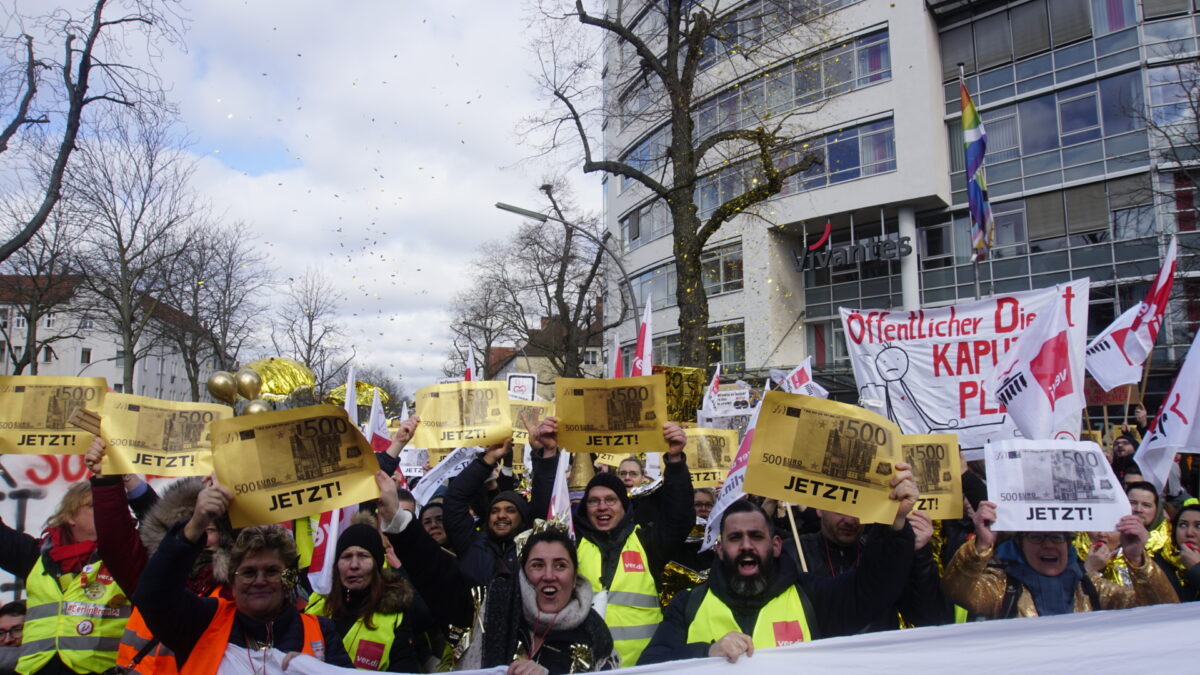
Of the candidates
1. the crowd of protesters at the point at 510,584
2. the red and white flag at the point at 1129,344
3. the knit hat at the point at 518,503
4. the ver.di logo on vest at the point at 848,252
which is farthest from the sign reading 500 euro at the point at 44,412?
the ver.di logo on vest at the point at 848,252

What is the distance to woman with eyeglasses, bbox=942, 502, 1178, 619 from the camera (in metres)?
3.51

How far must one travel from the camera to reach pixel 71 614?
362 centimetres

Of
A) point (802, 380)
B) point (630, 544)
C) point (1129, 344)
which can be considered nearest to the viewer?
point (630, 544)

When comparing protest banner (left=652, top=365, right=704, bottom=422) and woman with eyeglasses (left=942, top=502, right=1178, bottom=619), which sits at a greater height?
protest banner (left=652, top=365, right=704, bottom=422)

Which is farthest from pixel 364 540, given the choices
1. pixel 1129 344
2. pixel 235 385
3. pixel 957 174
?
pixel 957 174

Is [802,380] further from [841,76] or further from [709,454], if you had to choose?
[841,76]

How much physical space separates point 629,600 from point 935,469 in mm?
1778

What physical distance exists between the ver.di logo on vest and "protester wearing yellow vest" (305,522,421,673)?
23213 mm

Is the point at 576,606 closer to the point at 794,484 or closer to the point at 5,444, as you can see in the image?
the point at 794,484

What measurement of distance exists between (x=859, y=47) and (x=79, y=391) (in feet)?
84.6

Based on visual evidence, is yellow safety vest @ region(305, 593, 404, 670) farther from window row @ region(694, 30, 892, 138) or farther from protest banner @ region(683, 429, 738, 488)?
window row @ region(694, 30, 892, 138)

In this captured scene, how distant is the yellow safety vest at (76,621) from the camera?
3.58 metres

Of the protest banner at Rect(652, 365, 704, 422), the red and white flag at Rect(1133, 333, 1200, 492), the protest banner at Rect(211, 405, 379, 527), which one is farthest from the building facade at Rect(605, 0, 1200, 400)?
the protest banner at Rect(211, 405, 379, 527)

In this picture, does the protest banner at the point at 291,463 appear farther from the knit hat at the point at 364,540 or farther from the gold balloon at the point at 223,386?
the gold balloon at the point at 223,386
